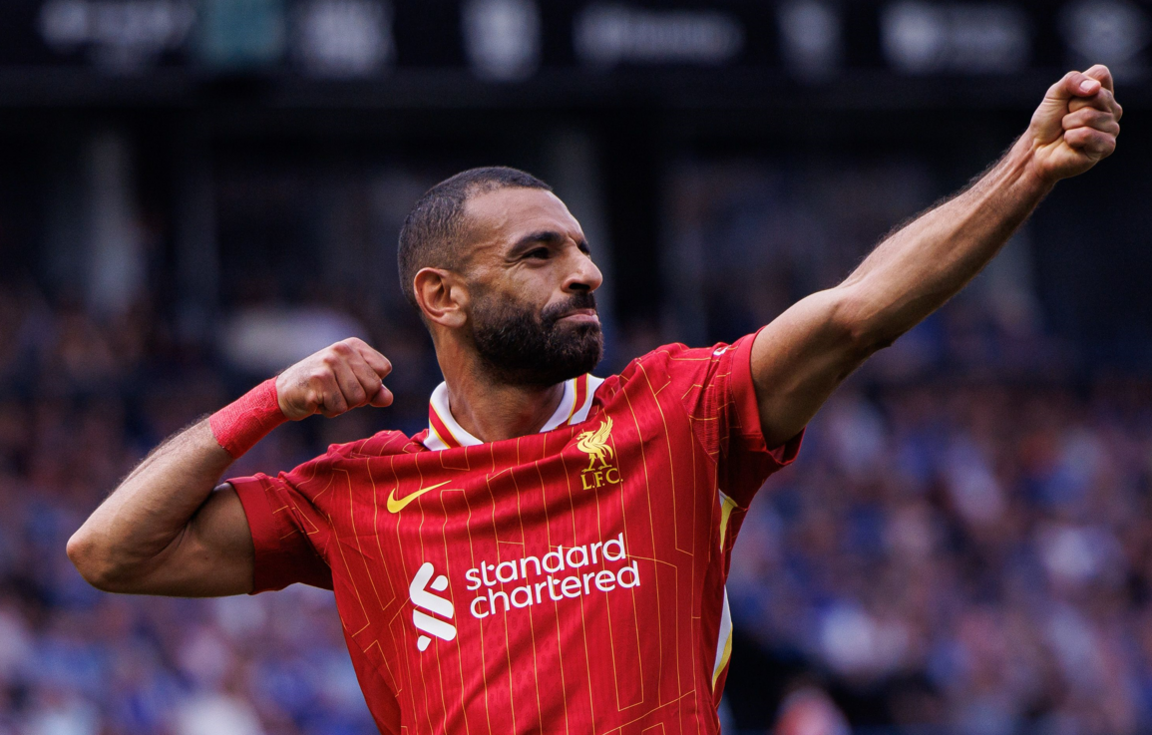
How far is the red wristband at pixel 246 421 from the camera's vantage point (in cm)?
306

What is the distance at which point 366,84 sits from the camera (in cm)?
1076

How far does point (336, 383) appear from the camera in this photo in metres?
3.00

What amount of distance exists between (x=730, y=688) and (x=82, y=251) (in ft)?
20.6

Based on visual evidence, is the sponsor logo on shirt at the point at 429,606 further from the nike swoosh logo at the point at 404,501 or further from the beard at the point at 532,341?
the beard at the point at 532,341

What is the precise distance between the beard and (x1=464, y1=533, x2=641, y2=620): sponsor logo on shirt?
16.1 inches

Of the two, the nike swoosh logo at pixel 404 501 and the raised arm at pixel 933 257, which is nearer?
the raised arm at pixel 933 257

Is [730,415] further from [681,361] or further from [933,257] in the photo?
[933,257]

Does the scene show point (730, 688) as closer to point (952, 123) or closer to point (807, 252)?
point (807, 252)

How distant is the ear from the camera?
3.14 meters

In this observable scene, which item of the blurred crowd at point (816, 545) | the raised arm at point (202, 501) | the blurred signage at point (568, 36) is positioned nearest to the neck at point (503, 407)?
the raised arm at point (202, 501)

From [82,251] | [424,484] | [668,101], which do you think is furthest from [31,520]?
[424,484]

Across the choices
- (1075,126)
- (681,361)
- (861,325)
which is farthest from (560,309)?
(1075,126)

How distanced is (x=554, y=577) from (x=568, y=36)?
8527 mm

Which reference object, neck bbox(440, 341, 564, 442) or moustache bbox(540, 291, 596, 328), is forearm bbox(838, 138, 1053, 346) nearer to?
moustache bbox(540, 291, 596, 328)
